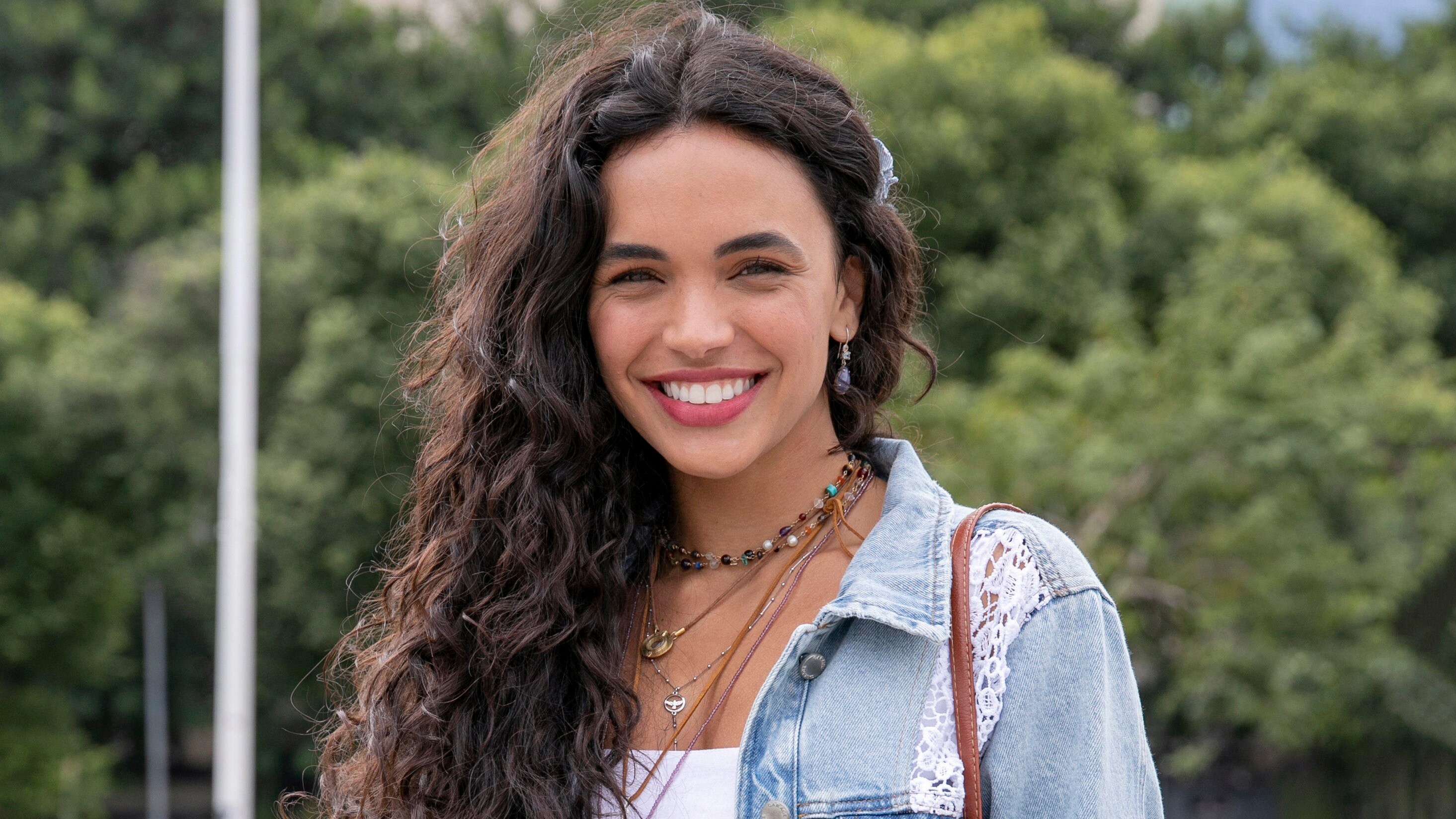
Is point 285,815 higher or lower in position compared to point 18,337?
lower

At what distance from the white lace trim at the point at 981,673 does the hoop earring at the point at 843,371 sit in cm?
40

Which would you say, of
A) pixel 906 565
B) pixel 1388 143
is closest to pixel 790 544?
pixel 906 565

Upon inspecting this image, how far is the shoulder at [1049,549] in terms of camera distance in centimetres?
170

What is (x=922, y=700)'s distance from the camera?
1729 millimetres

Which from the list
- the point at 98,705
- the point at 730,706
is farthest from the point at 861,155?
the point at 98,705

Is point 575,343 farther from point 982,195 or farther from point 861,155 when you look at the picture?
point 982,195

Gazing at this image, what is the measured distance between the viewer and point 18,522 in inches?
609

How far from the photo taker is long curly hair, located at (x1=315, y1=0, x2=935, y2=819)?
193 cm

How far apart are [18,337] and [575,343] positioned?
16.3 metres

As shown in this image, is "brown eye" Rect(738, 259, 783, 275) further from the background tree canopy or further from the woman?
the background tree canopy

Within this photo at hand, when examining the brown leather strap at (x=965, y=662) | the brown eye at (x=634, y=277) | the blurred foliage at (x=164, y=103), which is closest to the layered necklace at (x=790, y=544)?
the brown leather strap at (x=965, y=662)

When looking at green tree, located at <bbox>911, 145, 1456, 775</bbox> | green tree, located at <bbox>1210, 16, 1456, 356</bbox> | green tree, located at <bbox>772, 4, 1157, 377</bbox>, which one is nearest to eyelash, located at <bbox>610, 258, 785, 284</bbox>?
green tree, located at <bbox>911, 145, 1456, 775</bbox>

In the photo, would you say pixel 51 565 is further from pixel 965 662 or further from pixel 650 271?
pixel 965 662

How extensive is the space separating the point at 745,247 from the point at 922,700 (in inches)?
22.1
